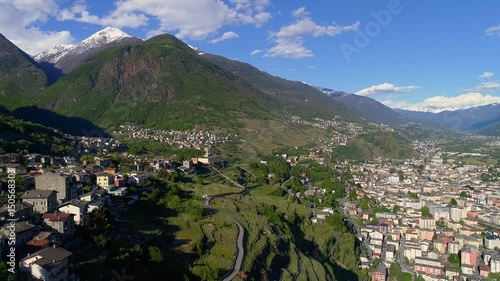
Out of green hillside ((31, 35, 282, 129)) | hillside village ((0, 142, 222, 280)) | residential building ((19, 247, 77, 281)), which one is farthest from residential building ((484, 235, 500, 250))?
green hillside ((31, 35, 282, 129))

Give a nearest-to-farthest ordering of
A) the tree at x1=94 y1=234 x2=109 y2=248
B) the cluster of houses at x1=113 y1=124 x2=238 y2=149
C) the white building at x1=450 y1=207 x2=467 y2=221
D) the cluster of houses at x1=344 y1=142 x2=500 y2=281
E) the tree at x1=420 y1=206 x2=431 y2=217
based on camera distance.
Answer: the tree at x1=94 y1=234 x2=109 y2=248 < the cluster of houses at x1=344 y1=142 x2=500 y2=281 < the white building at x1=450 y1=207 x2=467 y2=221 < the tree at x1=420 y1=206 x2=431 y2=217 < the cluster of houses at x1=113 y1=124 x2=238 y2=149

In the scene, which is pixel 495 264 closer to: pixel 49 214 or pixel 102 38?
pixel 49 214

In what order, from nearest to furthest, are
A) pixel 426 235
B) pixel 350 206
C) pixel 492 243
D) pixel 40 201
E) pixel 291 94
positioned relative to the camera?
pixel 40 201, pixel 492 243, pixel 426 235, pixel 350 206, pixel 291 94

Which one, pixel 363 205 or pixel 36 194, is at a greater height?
pixel 36 194

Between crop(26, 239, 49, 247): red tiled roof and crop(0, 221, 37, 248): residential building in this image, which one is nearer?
crop(0, 221, 37, 248): residential building

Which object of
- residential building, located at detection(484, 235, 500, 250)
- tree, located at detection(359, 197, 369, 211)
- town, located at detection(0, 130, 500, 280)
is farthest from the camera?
tree, located at detection(359, 197, 369, 211)

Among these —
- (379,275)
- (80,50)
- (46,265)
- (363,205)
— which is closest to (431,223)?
(363,205)

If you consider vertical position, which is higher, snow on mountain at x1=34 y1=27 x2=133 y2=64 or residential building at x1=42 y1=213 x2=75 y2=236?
snow on mountain at x1=34 y1=27 x2=133 y2=64

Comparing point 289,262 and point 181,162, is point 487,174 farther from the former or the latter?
point 289,262

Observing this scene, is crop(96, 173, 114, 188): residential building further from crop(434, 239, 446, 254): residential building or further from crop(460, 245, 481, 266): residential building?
crop(434, 239, 446, 254): residential building

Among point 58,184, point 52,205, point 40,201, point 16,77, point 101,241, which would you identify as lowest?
point 101,241

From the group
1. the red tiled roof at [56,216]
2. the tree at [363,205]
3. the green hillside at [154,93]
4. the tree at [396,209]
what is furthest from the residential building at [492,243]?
the green hillside at [154,93]

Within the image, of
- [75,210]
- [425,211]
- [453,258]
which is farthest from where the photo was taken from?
[425,211]
